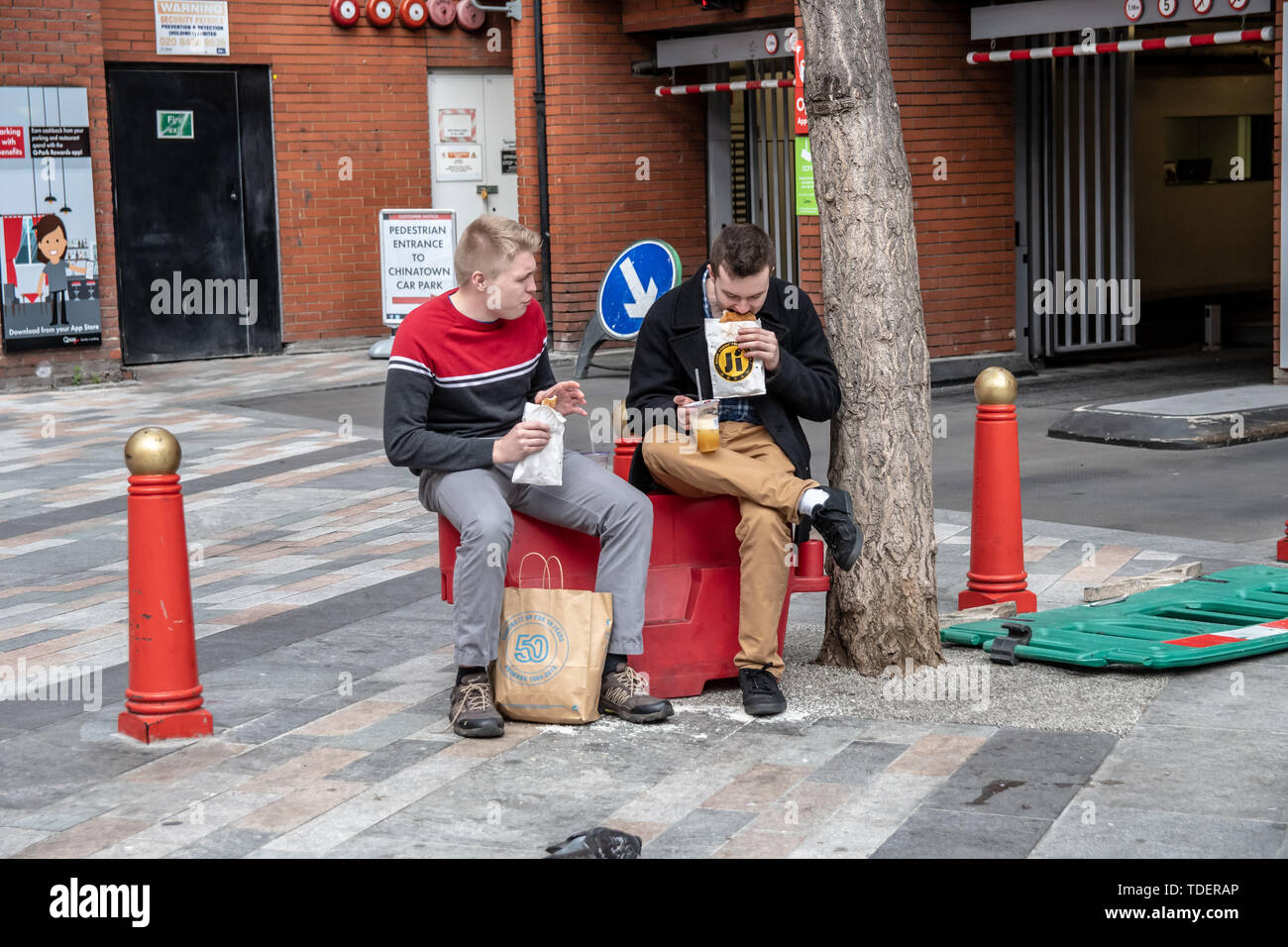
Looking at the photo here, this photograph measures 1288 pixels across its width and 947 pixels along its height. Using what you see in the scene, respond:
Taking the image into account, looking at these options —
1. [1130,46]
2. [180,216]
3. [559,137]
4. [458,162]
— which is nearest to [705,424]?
[1130,46]

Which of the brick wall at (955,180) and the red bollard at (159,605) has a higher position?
the brick wall at (955,180)

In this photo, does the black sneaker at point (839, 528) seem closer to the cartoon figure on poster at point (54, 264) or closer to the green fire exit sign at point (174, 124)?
the cartoon figure on poster at point (54, 264)

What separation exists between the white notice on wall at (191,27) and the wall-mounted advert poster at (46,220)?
1.63 m

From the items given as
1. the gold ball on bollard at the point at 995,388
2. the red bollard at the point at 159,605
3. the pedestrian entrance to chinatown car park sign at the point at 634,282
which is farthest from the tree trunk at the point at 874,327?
the pedestrian entrance to chinatown car park sign at the point at 634,282

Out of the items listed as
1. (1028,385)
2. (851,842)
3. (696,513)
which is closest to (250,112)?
(1028,385)

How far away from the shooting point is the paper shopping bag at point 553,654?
4.89 metres

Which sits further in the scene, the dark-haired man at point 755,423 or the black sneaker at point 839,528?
the dark-haired man at point 755,423

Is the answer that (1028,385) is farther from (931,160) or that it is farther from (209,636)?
(209,636)

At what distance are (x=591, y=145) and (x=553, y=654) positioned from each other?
11142 millimetres

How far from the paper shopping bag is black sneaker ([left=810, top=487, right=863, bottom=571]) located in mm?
671

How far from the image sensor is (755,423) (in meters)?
5.28

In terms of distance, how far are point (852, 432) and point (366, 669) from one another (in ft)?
5.99

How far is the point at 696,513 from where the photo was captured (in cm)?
530

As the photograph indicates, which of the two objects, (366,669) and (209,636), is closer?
(366,669)
